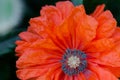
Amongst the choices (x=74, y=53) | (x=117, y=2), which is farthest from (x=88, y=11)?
(x=74, y=53)

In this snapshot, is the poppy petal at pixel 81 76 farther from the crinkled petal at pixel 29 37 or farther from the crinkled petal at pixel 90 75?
the crinkled petal at pixel 29 37

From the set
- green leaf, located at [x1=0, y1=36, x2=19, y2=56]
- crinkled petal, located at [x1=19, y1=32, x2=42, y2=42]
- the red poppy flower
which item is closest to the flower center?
the red poppy flower

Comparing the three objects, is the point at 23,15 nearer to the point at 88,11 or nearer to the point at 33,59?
the point at 88,11

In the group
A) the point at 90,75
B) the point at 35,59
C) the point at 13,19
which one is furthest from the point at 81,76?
the point at 13,19

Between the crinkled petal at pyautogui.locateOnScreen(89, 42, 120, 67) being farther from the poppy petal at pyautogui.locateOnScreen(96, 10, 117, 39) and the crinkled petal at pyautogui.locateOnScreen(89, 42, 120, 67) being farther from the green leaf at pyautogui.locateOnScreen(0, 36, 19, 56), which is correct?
the green leaf at pyautogui.locateOnScreen(0, 36, 19, 56)

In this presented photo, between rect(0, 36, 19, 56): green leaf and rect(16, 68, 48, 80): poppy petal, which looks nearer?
rect(16, 68, 48, 80): poppy petal

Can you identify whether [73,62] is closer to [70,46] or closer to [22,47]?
[70,46]
